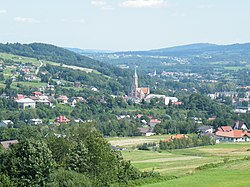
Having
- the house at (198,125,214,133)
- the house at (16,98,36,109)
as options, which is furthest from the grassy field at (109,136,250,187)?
the house at (16,98,36,109)

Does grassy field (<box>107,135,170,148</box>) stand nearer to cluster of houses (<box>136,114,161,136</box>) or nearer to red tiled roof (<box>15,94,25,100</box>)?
cluster of houses (<box>136,114,161,136</box>)

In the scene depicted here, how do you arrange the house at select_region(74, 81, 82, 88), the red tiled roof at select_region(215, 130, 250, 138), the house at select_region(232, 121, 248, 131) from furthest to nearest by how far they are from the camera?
the house at select_region(74, 81, 82, 88)
the house at select_region(232, 121, 248, 131)
the red tiled roof at select_region(215, 130, 250, 138)

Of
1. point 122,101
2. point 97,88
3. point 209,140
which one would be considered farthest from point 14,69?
point 209,140

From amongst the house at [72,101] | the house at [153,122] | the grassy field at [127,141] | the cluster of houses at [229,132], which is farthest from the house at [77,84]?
the grassy field at [127,141]

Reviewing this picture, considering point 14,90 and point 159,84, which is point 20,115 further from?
point 159,84

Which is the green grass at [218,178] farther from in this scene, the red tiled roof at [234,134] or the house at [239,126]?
the house at [239,126]

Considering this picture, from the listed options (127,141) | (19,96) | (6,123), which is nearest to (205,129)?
(127,141)

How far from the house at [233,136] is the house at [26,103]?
37699mm

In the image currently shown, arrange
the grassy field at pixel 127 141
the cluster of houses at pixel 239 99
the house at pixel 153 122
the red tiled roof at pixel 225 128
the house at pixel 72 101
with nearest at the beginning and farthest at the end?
the grassy field at pixel 127 141
the red tiled roof at pixel 225 128
the house at pixel 153 122
the house at pixel 72 101
the cluster of houses at pixel 239 99

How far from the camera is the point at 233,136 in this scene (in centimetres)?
7044

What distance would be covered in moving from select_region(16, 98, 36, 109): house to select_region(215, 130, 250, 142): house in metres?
37.7

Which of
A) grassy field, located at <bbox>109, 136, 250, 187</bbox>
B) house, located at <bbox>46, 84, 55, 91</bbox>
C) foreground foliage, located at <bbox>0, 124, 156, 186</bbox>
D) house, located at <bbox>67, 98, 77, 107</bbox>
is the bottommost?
house, located at <bbox>67, 98, 77, 107</bbox>

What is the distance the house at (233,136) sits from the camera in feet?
229

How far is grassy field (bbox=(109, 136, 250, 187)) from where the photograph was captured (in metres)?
29.5
